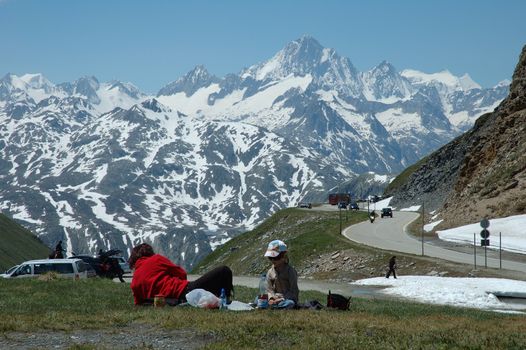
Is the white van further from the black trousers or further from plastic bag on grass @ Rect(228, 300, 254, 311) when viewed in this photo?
plastic bag on grass @ Rect(228, 300, 254, 311)

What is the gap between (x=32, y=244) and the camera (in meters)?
87.0

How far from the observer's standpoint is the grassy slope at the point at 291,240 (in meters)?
71.4

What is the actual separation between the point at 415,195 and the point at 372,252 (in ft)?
251

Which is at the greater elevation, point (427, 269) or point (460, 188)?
point (460, 188)

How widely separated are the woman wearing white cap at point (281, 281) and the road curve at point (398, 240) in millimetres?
31731

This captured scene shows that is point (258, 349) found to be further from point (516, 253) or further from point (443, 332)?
point (516, 253)

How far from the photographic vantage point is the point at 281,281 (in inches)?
680

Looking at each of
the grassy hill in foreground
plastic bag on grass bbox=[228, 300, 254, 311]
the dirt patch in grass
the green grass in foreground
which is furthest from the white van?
the grassy hill in foreground

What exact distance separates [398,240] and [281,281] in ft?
186

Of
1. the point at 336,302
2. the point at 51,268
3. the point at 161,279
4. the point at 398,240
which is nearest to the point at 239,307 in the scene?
the point at 161,279

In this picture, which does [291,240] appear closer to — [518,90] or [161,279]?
[518,90]

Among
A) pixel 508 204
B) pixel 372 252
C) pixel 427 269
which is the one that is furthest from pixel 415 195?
pixel 427 269

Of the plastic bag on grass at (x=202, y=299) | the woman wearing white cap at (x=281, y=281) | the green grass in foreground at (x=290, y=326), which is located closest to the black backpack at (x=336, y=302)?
the green grass in foreground at (x=290, y=326)

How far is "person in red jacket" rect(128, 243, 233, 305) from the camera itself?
17375mm
